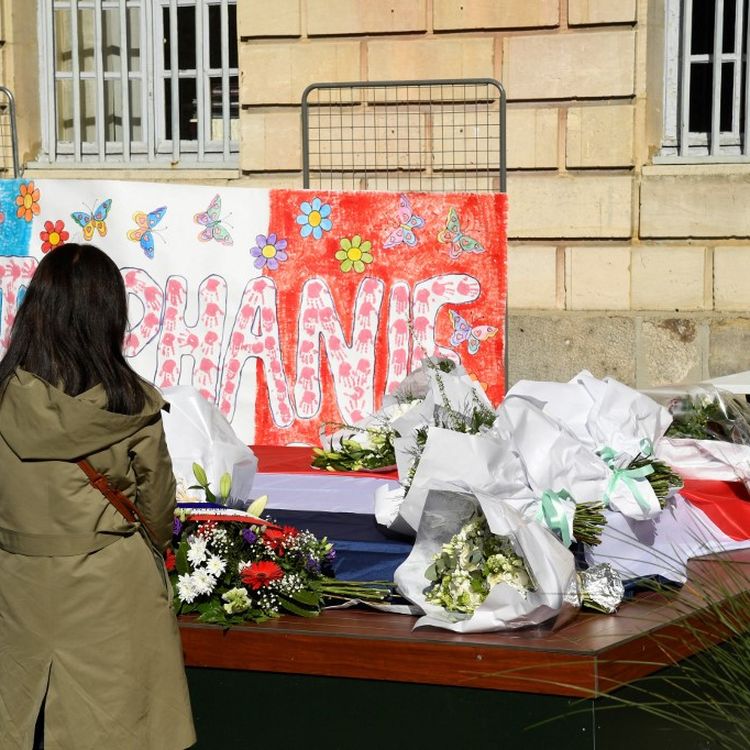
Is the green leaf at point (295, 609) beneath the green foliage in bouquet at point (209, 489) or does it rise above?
beneath

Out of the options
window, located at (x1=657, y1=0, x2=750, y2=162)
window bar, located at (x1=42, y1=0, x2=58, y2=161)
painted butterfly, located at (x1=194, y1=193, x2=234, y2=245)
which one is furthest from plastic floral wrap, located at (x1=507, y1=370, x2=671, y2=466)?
window bar, located at (x1=42, y1=0, x2=58, y2=161)

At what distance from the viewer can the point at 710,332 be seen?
9.07m

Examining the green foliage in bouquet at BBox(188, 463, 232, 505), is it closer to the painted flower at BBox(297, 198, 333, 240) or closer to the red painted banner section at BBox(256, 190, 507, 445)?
the red painted banner section at BBox(256, 190, 507, 445)

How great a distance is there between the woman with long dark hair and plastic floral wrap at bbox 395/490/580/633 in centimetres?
115

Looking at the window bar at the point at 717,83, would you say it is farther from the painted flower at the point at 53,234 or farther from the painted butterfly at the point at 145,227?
the painted flower at the point at 53,234

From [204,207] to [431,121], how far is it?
90.6 inches

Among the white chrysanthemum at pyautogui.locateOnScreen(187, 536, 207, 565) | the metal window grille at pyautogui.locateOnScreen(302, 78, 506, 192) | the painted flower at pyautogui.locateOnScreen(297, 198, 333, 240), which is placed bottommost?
the white chrysanthemum at pyautogui.locateOnScreen(187, 536, 207, 565)

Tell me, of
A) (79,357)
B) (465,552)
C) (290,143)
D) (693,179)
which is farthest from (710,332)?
(79,357)

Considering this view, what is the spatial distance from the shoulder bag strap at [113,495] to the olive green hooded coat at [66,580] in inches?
0.5

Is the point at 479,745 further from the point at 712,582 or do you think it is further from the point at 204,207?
the point at 204,207

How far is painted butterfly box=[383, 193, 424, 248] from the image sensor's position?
7637 millimetres

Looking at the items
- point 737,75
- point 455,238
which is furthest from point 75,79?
point 737,75

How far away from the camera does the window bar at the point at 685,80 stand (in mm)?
9625

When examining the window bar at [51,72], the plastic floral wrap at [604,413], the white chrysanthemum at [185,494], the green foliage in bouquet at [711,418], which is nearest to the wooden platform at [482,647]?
the white chrysanthemum at [185,494]
